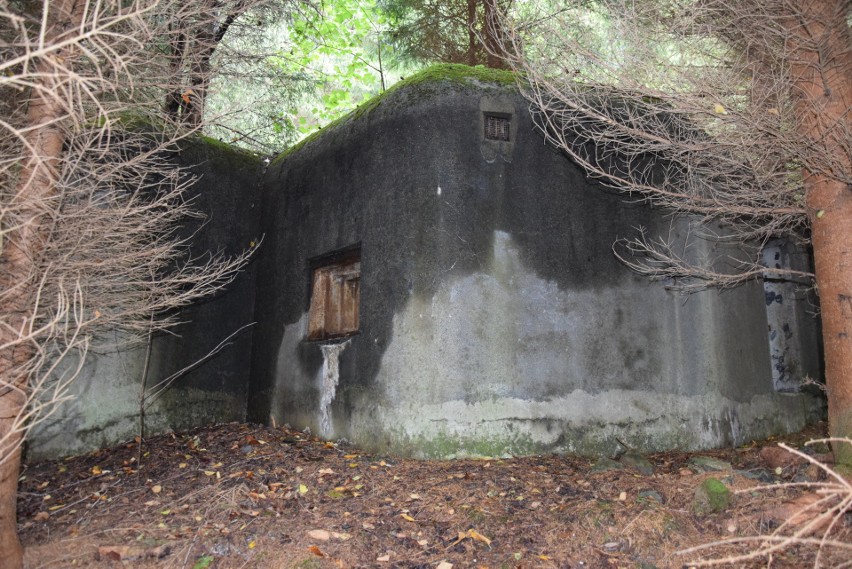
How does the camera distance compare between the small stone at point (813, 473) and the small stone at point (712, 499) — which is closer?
the small stone at point (712, 499)

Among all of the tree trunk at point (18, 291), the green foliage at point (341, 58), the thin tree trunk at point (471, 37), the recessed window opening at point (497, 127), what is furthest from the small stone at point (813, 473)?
the green foliage at point (341, 58)

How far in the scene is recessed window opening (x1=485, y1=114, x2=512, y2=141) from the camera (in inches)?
249

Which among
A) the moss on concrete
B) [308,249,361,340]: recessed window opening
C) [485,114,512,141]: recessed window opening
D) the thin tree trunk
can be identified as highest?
the thin tree trunk

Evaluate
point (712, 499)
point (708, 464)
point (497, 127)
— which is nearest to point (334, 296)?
point (497, 127)

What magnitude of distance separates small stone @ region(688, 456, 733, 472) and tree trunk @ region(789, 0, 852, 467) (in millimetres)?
943

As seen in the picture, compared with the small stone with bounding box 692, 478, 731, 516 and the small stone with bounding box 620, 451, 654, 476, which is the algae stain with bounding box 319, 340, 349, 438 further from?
the small stone with bounding box 692, 478, 731, 516

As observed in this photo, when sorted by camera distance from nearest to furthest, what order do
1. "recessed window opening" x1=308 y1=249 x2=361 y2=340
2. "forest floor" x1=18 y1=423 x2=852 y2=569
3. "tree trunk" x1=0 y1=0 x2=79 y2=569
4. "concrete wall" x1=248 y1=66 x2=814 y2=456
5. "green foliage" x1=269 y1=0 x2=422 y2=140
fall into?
1. "tree trunk" x1=0 y1=0 x2=79 y2=569
2. "forest floor" x1=18 y1=423 x2=852 y2=569
3. "concrete wall" x1=248 y1=66 x2=814 y2=456
4. "recessed window opening" x1=308 y1=249 x2=361 y2=340
5. "green foliage" x1=269 y1=0 x2=422 y2=140

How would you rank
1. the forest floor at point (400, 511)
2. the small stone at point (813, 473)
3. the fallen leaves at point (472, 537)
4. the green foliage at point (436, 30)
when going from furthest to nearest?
the green foliage at point (436, 30)
the small stone at point (813, 473)
the fallen leaves at point (472, 537)
the forest floor at point (400, 511)

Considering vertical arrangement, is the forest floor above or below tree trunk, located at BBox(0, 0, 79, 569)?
below

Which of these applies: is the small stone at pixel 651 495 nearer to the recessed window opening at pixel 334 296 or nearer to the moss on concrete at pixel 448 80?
the recessed window opening at pixel 334 296

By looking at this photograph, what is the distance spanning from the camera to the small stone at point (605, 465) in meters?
5.35

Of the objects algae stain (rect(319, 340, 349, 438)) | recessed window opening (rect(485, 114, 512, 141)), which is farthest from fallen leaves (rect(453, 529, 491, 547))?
recessed window opening (rect(485, 114, 512, 141))

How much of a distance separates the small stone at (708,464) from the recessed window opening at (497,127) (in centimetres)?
365

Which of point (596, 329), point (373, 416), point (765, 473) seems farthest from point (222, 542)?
point (765, 473)
